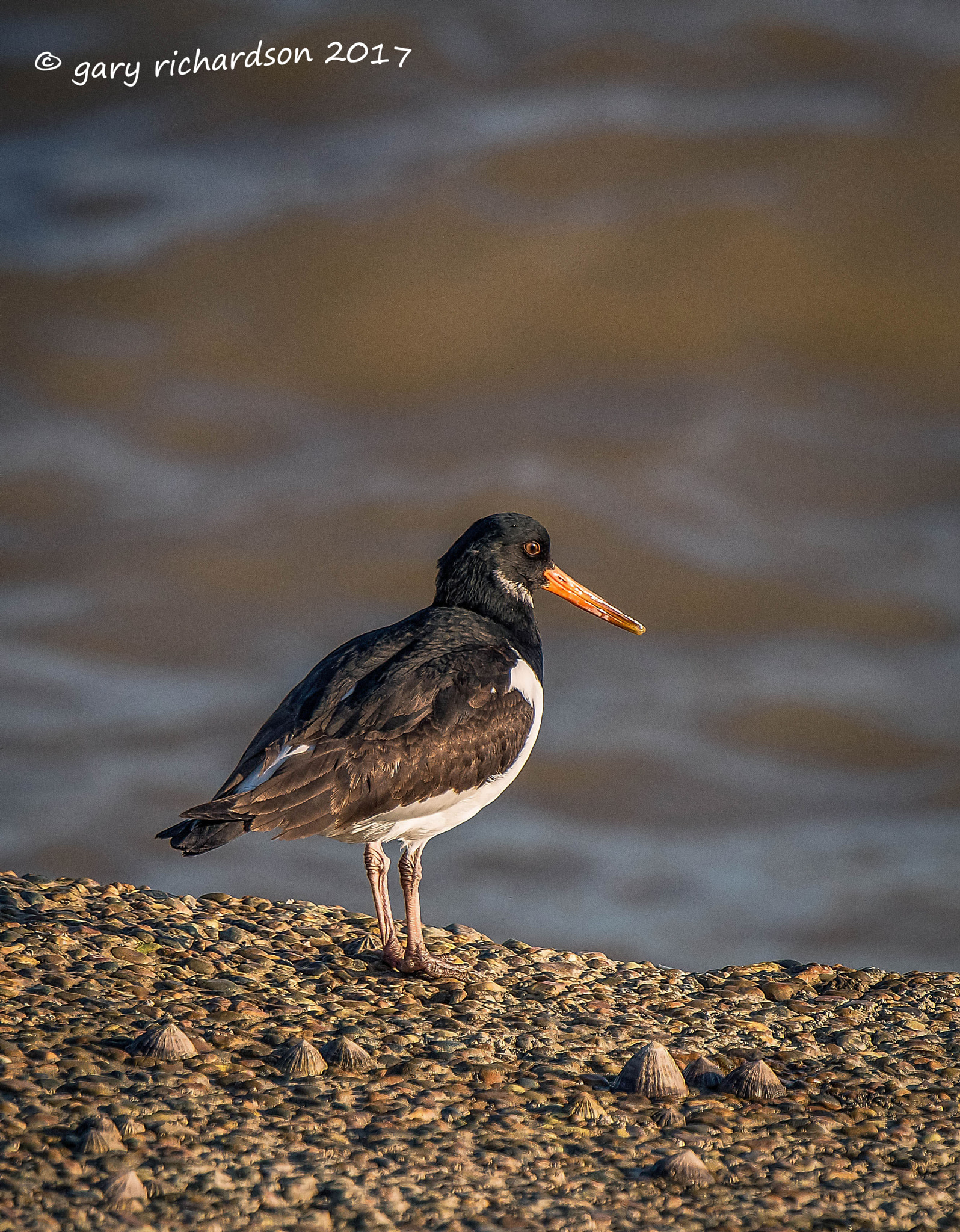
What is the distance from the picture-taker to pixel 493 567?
6891 mm

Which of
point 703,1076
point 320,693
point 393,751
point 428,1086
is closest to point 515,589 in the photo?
point 320,693

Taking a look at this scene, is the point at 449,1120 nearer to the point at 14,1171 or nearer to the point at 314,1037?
the point at 314,1037

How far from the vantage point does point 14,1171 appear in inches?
149

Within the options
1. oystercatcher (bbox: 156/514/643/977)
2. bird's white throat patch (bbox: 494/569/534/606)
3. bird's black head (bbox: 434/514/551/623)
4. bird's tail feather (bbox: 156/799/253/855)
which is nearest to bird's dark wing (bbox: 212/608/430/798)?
oystercatcher (bbox: 156/514/643/977)

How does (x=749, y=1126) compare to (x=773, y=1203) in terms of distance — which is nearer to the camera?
(x=773, y=1203)

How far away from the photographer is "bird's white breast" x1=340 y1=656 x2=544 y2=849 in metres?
5.80

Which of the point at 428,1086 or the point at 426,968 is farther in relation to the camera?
the point at 426,968

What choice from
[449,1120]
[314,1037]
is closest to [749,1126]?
[449,1120]

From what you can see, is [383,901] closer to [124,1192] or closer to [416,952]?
[416,952]

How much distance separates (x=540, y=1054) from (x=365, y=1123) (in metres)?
0.90

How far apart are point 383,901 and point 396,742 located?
764mm

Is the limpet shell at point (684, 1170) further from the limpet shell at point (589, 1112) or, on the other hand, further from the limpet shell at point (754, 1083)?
the limpet shell at point (754, 1083)

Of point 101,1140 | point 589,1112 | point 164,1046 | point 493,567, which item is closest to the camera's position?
point 101,1140

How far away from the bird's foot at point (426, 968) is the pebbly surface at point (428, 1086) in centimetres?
5
